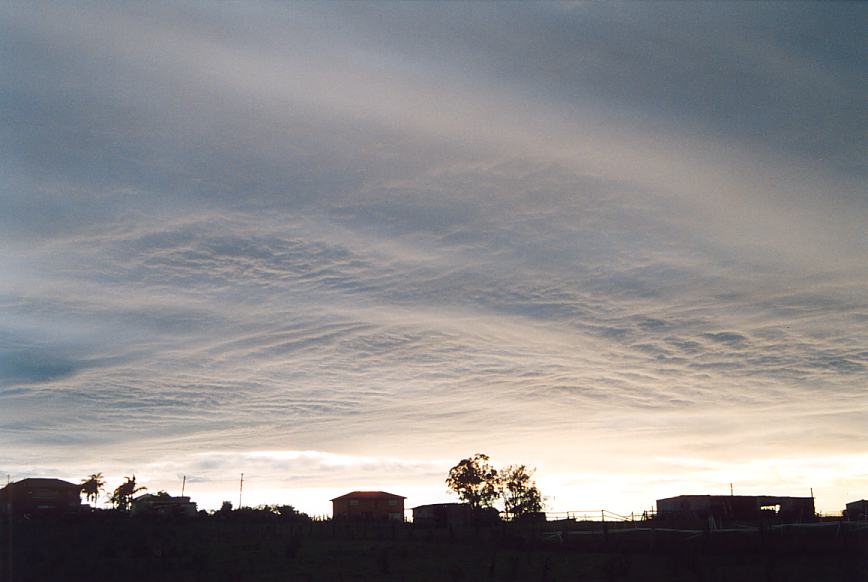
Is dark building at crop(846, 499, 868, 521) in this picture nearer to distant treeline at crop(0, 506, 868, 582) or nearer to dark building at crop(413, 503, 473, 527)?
distant treeline at crop(0, 506, 868, 582)

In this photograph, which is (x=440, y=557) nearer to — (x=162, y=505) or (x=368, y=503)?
(x=162, y=505)

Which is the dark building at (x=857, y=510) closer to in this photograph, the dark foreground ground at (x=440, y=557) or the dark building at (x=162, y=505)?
the dark foreground ground at (x=440, y=557)

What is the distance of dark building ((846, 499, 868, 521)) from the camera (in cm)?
5867

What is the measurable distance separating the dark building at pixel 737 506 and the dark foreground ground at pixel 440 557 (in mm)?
21337

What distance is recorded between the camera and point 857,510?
211 feet

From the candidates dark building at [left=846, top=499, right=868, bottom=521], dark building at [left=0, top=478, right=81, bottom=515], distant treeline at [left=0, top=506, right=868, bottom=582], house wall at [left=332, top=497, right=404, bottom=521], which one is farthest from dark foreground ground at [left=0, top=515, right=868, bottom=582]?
house wall at [left=332, top=497, right=404, bottom=521]

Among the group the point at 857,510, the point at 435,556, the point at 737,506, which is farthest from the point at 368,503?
the point at 435,556

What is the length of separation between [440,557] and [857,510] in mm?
45281

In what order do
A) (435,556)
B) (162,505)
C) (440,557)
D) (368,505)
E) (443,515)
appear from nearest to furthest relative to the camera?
(440,557) < (435,556) < (443,515) < (162,505) < (368,505)

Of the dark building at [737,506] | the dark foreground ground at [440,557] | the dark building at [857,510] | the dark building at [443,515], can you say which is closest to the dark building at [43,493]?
the dark building at [443,515]

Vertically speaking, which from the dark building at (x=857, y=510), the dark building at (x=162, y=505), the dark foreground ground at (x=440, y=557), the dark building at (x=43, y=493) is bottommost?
the dark foreground ground at (x=440, y=557)

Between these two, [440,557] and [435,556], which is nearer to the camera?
[440,557]

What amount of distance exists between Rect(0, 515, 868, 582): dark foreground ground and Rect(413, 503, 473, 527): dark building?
2102 centimetres

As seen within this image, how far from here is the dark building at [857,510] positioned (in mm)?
58675
